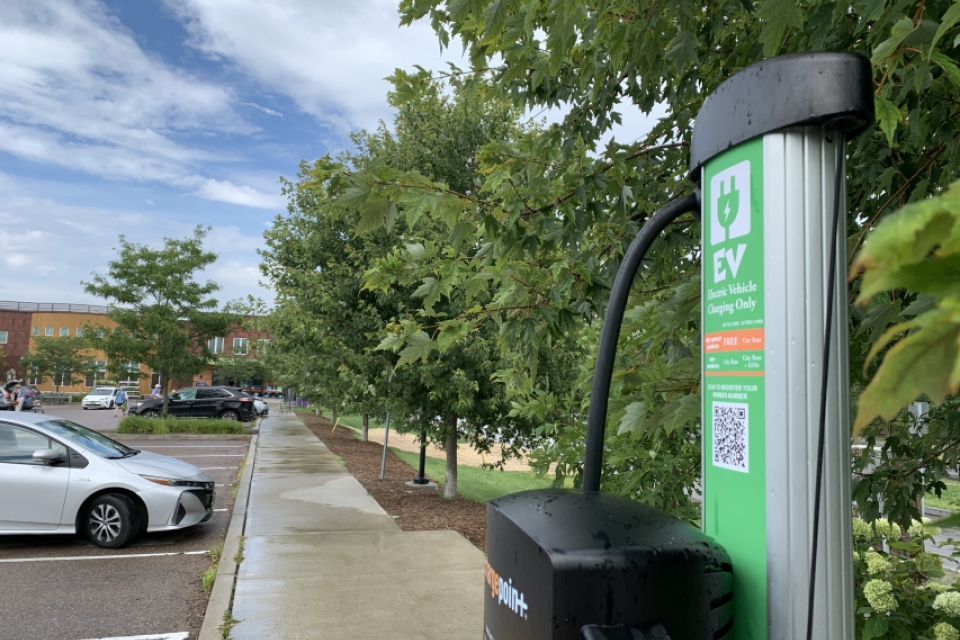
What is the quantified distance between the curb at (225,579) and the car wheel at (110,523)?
104cm

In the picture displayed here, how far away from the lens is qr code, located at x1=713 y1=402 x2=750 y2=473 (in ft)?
3.58

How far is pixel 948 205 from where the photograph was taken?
0.49m

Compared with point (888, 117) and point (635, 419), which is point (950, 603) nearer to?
point (635, 419)

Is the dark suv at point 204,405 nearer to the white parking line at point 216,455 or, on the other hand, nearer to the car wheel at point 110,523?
the white parking line at point 216,455

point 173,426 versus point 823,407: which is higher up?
point 823,407

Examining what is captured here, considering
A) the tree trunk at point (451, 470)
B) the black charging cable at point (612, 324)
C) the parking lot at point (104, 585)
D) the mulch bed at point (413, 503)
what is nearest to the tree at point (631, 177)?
the black charging cable at point (612, 324)

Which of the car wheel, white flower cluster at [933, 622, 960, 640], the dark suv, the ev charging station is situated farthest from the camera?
the dark suv

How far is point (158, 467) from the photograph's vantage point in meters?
8.41

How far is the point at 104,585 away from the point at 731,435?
6888mm

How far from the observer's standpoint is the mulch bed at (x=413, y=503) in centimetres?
887

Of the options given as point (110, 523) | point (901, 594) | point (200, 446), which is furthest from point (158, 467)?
point (200, 446)

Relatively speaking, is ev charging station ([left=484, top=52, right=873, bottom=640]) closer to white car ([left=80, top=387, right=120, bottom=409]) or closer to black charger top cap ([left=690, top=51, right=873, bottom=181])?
black charger top cap ([left=690, top=51, right=873, bottom=181])

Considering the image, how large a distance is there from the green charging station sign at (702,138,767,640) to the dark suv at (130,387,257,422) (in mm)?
29710

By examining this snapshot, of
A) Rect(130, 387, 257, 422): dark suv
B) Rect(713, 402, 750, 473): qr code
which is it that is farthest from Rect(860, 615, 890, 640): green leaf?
Rect(130, 387, 257, 422): dark suv
